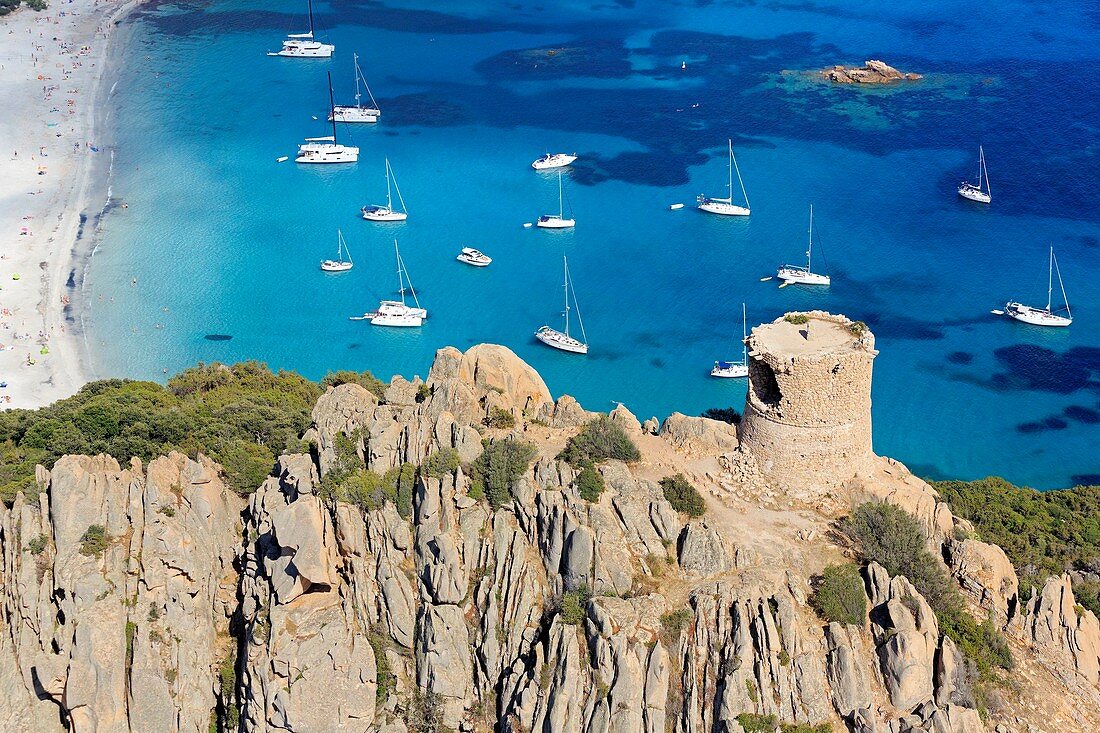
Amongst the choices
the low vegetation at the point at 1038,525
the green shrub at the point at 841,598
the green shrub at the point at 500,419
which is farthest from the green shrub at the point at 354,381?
the low vegetation at the point at 1038,525

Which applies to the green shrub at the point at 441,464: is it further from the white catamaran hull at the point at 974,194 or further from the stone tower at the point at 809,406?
the white catamaran hull at the point at 974,194

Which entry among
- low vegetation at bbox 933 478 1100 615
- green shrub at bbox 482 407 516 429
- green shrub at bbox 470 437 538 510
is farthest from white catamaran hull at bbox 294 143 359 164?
green shrub at bbox 470 437 538 510

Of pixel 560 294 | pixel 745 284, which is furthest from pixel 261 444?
pixel 745 284

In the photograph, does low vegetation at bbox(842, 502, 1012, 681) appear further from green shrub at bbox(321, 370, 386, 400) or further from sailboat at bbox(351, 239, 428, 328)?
sailboat at bbox(351, 239, 428, 328)

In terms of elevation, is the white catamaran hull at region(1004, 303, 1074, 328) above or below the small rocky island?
below

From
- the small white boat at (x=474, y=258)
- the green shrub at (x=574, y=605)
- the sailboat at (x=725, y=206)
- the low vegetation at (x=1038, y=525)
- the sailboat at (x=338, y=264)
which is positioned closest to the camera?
the green shrub at (x=574, y=605)

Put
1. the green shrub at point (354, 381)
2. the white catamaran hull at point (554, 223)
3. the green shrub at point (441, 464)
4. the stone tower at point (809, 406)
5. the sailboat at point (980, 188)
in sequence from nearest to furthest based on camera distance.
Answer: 1. the stone tower at point (809, 406)
2. the green shrub at point (441, 464)
3. the green shrub at point (354, 381)
4. the white catamaran hull at point (554, 223)
5. the sailboat at point (980, 188)

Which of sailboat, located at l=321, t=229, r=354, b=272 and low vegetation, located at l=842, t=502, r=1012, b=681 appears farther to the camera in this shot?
sailboat, located at l=321, t=229, r=354, b=272
